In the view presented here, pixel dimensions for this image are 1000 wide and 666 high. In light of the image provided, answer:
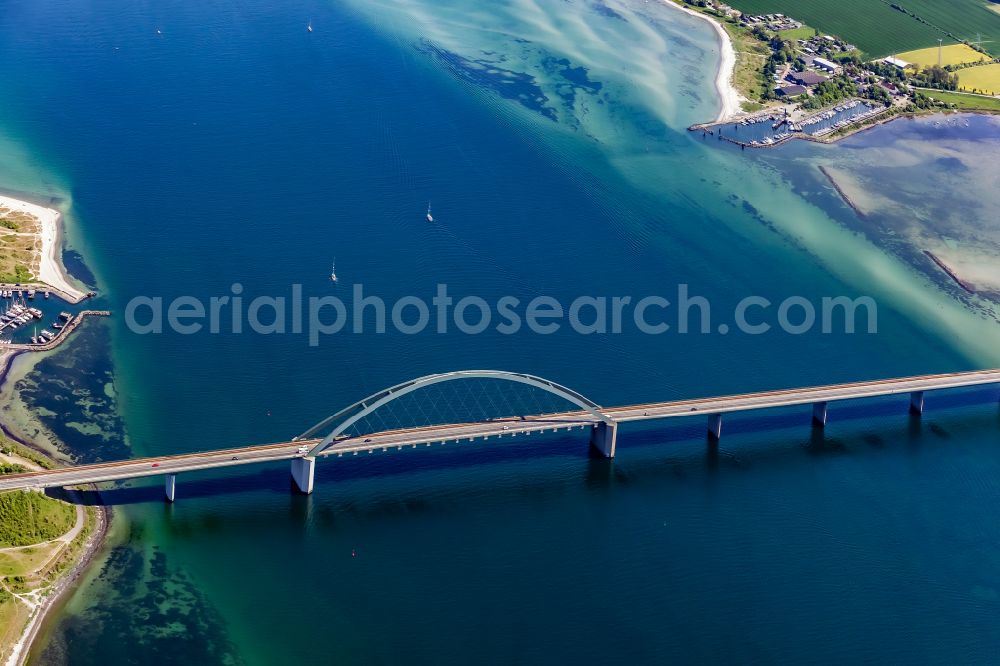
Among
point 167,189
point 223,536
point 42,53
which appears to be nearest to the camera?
point 223,536

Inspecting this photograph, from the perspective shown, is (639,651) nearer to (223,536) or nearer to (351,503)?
(351,503)

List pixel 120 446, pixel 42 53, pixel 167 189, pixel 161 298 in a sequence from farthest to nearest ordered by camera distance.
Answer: pixel 42 53 < pixel 167 189 < pixel 161 298 < pixel 120 446

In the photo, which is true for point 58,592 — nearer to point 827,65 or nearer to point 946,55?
point 827,65

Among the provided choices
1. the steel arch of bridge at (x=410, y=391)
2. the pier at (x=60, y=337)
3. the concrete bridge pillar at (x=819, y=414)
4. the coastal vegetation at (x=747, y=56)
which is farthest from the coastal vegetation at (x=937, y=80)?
the pier at (x=60, y=337)

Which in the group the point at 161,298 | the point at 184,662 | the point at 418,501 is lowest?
the point at 184,662

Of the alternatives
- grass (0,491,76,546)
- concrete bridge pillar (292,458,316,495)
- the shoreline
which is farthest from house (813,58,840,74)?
grass (0,491,76,546)

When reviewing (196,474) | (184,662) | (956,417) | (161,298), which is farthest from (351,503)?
(956,417)

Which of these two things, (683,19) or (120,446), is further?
(683,19)
